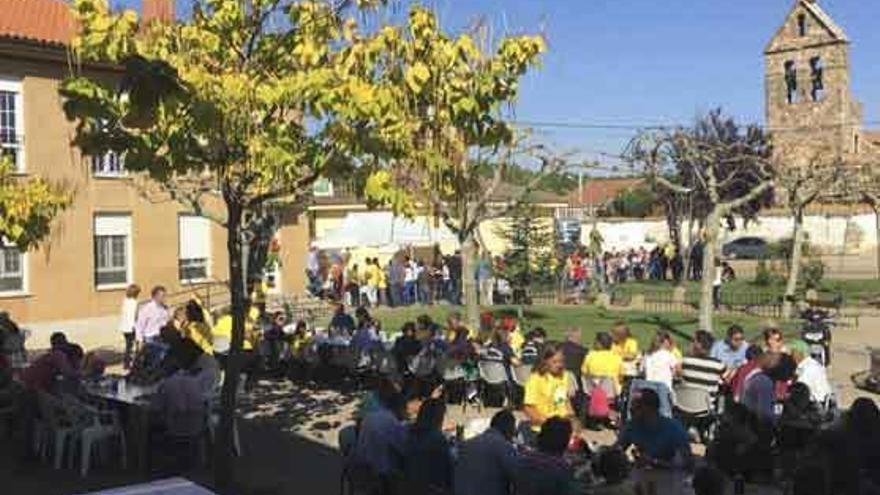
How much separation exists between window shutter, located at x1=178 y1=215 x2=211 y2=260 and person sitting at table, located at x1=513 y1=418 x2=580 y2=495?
24.2m

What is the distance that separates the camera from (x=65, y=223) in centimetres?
2692

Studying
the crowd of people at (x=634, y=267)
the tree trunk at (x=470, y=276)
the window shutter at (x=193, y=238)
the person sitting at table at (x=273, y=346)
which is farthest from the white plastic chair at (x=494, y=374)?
the window shutter at (x=193, y=238)

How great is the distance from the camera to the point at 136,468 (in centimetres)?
1063

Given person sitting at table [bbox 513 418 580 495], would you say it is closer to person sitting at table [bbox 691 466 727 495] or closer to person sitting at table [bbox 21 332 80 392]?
person sitting at table [bbox 691 466 727 495]

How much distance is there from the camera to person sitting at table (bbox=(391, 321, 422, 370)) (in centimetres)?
1423

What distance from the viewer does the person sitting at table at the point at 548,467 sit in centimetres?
700

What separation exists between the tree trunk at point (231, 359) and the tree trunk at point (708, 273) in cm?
1065

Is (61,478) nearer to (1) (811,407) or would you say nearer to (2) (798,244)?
(1) (811,407)

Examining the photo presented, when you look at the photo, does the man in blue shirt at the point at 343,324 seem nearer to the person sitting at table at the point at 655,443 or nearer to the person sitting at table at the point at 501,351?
the person sitting at table at the point at 501,351

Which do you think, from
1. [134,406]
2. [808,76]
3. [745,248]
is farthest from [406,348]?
[808,76]

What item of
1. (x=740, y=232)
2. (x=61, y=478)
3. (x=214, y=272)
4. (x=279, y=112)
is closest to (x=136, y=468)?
(x=61, y=478)

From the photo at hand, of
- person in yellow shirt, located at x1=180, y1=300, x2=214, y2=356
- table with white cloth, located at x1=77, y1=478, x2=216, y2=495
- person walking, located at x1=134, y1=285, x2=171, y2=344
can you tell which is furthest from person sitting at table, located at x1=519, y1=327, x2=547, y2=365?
table with white cloth, located at x1=77, y1=478, x2=216, y2=495

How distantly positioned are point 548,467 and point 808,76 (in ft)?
190

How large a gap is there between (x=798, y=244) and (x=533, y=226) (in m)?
8.32
